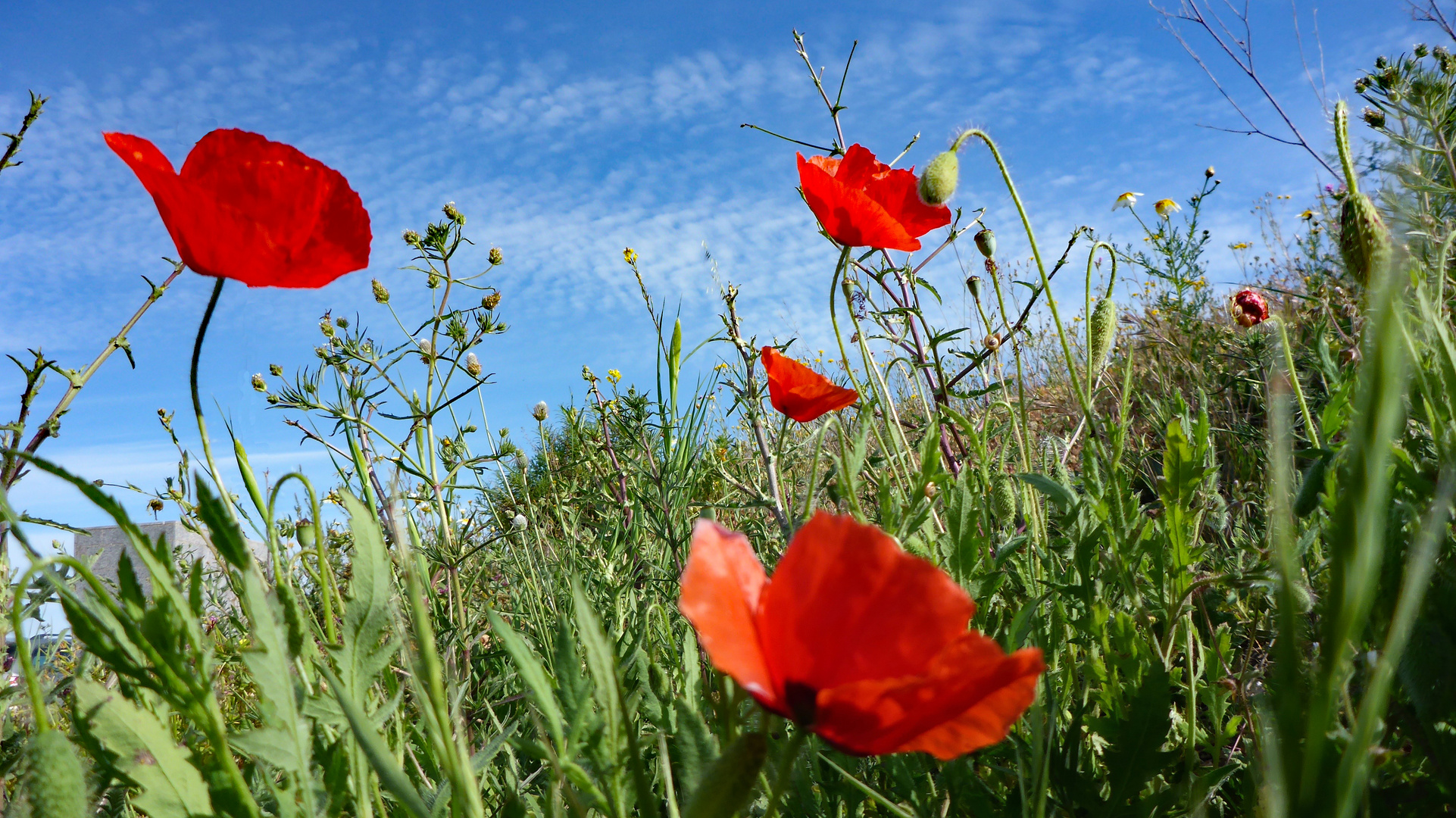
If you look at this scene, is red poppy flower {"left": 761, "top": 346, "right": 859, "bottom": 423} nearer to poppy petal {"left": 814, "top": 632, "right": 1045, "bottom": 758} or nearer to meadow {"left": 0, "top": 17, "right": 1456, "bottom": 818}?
meadow {"left": 0, "top": 17, "right": 1456, "bottom": 818}

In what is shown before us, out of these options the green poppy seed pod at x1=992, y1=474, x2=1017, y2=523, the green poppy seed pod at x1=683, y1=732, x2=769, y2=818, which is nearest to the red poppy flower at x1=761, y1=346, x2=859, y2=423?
the green poppy seed pod at x1=992, y1=474, x2=1017, y2=523

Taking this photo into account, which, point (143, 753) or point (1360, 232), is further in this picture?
point (1360, 232)

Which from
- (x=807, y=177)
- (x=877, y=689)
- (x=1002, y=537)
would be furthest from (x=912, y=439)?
(x=877, y=689)

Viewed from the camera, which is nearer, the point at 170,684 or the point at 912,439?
the point at 170,684

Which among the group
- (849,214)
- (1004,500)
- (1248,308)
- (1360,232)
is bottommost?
(1004,500)

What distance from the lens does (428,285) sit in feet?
6.50

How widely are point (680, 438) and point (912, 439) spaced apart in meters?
1.56

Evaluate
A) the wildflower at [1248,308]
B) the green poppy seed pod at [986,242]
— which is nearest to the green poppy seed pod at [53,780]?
the green poppy seed pod at [986,242]

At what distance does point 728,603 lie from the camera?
0.45 metres

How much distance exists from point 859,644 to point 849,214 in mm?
1119

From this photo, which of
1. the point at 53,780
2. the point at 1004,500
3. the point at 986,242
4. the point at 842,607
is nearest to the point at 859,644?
the point at 842,607

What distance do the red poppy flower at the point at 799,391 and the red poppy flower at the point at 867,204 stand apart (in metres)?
0.26

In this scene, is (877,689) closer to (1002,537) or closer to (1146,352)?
(1002,537)

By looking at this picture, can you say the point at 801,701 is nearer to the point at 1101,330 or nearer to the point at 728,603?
the point at 728,603
